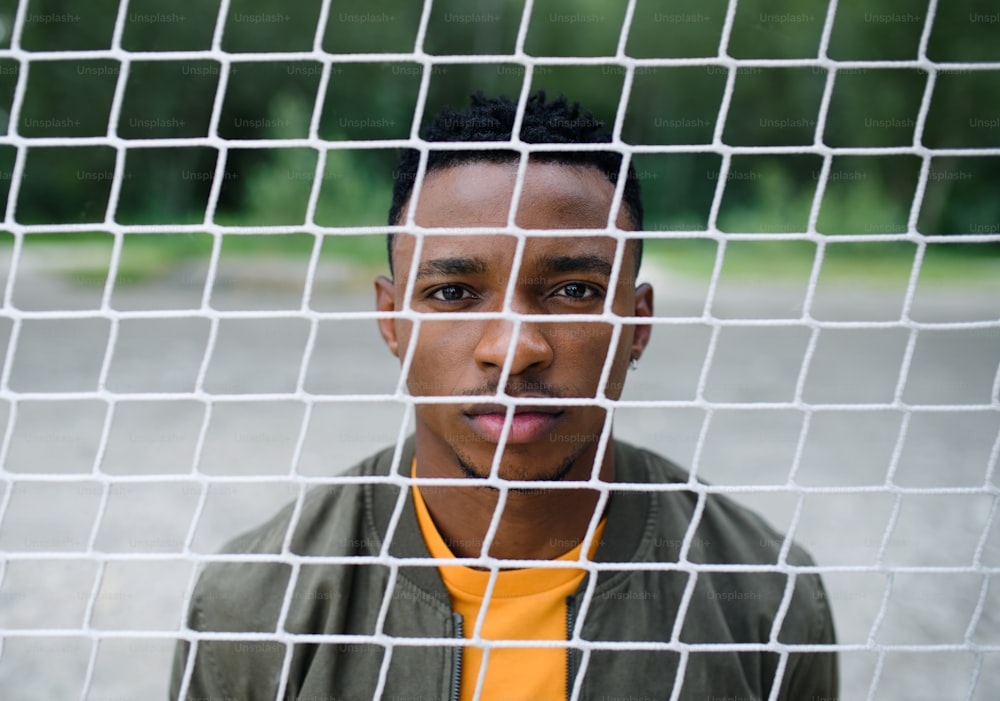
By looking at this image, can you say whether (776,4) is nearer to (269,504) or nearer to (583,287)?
(269,504)

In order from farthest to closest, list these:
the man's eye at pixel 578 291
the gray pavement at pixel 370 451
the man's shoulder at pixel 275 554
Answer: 1. the gray pavement at pixel 370 451
2. the man's shoulder at pixel 275 554
3. the man's eye at pixel 578 291

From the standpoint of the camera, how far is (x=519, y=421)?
1.05 metres

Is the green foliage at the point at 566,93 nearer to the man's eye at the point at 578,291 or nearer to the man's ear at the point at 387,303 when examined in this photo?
the man's ear at the point at 387,303

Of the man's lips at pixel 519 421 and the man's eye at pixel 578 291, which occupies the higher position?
the man's eye at pixel 578 291

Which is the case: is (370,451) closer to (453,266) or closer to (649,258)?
(453,266)

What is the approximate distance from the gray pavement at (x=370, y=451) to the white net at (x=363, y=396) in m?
0.01

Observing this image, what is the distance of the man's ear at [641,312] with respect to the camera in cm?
126

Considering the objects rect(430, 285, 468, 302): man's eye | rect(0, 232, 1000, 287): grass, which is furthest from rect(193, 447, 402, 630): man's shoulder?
rect(0, 232, 1000, 287): grass

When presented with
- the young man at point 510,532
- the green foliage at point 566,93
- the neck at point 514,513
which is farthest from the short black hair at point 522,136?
the green foliage at point 566,93

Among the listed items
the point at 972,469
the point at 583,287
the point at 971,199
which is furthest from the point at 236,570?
the point at 971,199

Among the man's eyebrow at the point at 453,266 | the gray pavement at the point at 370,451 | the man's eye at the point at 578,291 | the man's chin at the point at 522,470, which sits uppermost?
the man's eyebrow at the point at 453,266

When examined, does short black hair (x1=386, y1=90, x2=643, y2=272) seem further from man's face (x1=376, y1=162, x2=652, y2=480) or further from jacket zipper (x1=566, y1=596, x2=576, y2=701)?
jacket zipper (x1=566, y1=596, x2=576, y2=701)

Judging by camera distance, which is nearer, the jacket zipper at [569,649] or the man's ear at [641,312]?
the jacket zipper at [569,649]

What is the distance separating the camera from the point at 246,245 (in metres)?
8.30
